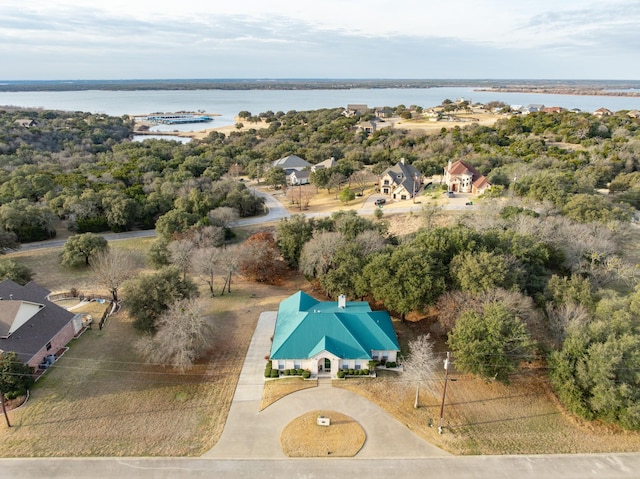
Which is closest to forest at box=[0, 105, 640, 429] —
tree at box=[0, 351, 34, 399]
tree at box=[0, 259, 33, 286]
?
tree at box=[0, 351, 34, 399]

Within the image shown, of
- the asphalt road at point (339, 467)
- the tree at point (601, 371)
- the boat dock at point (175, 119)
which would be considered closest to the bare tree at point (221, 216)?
the asphalt road at point (339, 467)

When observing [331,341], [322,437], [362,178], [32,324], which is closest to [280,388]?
[331,341]

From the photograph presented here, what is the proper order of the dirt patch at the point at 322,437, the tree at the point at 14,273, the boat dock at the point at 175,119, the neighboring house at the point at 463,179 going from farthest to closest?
the boat dock at the point at 175,119 < the neighboring house at the point at 463,179 < the tree at the point at 14,273 < the dirt patch at the point at 322,437

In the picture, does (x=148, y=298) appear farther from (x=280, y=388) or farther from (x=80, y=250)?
(x=80, y=250)

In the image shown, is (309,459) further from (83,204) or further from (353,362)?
(83,204)

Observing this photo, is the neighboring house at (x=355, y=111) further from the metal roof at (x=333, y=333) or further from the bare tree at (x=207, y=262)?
the metal roof at (x=333, y=333)

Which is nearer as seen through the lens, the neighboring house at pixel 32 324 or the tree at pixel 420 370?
the tree at pixel 420 370

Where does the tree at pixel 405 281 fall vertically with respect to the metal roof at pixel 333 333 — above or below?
above
